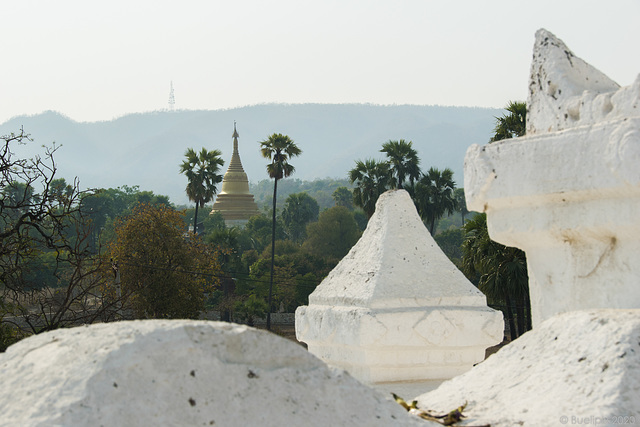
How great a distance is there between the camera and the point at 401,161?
37562 millimetres

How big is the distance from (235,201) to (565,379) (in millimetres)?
78956

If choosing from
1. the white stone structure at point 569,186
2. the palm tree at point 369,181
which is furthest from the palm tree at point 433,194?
the white stone structure at point 569,186

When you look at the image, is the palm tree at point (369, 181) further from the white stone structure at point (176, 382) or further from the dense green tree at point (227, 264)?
the white stone structure at point (176, 382)

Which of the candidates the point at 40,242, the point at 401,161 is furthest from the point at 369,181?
the point at 40,242

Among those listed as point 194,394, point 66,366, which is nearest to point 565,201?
point 194,394

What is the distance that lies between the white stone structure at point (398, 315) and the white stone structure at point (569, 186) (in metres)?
1.36

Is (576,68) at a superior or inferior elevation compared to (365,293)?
superior

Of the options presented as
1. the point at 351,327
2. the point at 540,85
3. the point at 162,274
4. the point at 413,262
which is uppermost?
the point at 540,85

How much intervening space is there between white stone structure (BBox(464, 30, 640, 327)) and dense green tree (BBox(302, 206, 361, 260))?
2221 inches

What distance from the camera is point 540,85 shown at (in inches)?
141

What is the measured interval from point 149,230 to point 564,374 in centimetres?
2870

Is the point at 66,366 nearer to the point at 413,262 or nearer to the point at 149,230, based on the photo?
the point at 413,262

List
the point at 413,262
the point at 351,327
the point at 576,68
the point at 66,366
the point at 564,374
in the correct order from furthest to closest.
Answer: the point at 413,262
the point at 351,327
the point at 576,68
the point at 564,374
the point at 66,366

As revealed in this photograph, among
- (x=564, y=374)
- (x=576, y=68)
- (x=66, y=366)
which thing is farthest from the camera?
(x=576, y=68)
